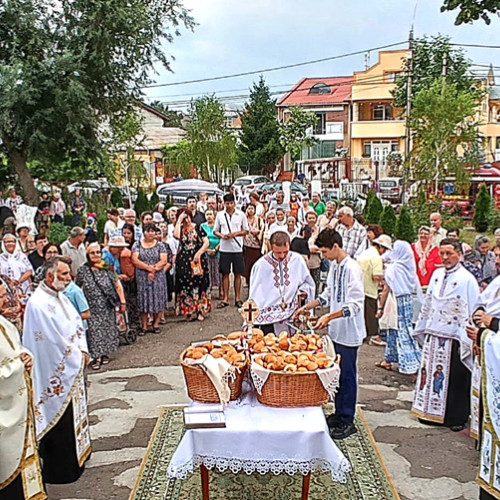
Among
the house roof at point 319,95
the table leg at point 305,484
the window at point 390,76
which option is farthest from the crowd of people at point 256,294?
the house roof at point 319,95

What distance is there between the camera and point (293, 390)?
4191 mm

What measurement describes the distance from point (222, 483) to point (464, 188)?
22.8 meters

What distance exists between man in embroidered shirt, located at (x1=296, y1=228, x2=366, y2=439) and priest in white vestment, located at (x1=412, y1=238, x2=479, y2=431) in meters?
0.93

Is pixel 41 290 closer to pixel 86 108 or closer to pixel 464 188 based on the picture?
pixel 86 108

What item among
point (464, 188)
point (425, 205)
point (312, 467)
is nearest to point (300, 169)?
point (464, 188)

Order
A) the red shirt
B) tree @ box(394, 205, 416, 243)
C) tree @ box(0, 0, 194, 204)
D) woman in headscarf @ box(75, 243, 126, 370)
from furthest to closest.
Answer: tree @ box(394, 205, 416, 243) < tree @ box(0, 0, 194, 204) < the red shirt < woman in headscarf @ box(75, 243, 126, 370)

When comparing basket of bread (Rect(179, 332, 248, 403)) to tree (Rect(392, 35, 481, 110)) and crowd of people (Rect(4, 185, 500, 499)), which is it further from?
tree (Rect(392, 35, 481, 110))

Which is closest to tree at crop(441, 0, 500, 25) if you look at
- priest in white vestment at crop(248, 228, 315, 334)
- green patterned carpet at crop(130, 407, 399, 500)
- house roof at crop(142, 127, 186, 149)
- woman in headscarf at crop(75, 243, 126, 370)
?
priest in white vestment at crop(248, 228, 315, 334)

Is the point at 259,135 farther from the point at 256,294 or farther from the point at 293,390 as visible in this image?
the point at 293,390

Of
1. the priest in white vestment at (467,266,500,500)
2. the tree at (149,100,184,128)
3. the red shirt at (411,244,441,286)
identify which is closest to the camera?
the priest in white vestment at (467,266,500,500)

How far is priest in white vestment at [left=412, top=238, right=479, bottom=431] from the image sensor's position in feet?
19.7

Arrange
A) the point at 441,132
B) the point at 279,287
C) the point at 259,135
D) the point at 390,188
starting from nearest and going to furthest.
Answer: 1. the point at 279,287
2. the point at 441,132
3. the point at 390,188
4. the point at 259,135

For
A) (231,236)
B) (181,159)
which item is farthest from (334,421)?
(181,159)

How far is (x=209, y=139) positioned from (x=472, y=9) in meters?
28.0
